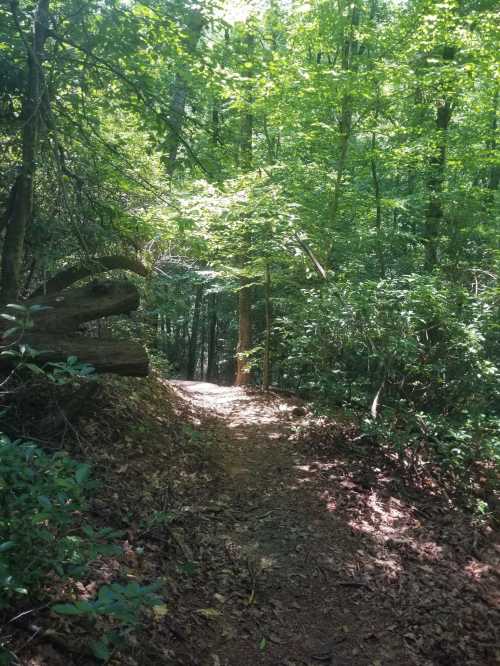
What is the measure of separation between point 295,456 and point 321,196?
6.91 m

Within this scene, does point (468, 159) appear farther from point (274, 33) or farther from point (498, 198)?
point (274, 33)

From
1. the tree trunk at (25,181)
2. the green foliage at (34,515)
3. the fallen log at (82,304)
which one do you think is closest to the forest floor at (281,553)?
the green foliage at (34,515)

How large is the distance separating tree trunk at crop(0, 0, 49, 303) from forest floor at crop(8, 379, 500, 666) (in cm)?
189

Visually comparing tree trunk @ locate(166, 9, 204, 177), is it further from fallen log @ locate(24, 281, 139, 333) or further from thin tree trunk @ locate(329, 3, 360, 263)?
thin tree trunk @ locate(329, 3, 360, 263)

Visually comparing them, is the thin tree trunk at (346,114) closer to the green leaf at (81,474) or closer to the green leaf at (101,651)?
the green leaf at (81,474)

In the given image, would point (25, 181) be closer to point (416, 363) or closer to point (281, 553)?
point (281, 553)

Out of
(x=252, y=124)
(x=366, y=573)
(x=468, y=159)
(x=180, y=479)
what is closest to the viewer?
(x=366, y=573)

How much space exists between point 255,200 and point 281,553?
6121 millimetres

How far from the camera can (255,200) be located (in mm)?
8773

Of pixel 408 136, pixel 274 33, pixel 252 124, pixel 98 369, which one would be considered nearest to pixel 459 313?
pixel 98 369

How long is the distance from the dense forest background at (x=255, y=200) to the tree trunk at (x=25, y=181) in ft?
0.07

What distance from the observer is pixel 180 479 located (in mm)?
5805

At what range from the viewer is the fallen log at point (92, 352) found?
15.0ft

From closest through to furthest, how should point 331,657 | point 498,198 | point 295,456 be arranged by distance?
point 331,657 → point 295,456 → point 498,198
